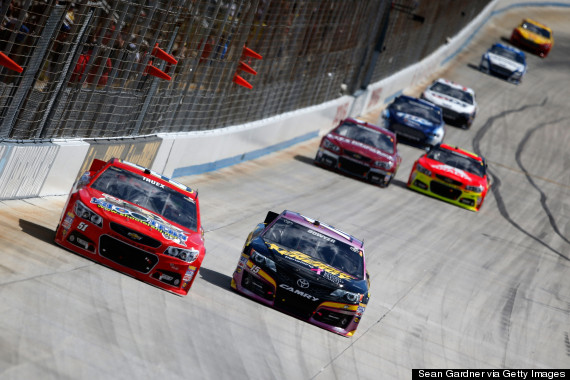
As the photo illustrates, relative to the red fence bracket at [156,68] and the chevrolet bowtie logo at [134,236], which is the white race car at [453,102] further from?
the chevrolet bowtie logo at [134,236]

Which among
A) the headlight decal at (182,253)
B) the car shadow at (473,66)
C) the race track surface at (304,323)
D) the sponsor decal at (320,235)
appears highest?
the car shadow at (473,66)

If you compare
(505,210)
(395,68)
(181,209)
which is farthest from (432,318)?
(395,68)

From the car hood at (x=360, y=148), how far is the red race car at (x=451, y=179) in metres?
1.27

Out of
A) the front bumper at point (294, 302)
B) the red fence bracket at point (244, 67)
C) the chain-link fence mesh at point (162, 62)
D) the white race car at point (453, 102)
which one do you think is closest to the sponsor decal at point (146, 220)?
the front bumper at point (294, 302)

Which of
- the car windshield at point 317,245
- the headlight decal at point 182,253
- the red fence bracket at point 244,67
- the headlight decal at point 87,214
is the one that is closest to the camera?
the headlight decal at point 87,214

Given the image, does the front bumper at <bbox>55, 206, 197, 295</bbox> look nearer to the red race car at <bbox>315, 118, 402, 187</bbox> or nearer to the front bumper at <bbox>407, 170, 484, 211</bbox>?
the red race car at <bbox>315, 118, 402, 187</bbox>

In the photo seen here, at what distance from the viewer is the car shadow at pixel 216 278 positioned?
12461 mm

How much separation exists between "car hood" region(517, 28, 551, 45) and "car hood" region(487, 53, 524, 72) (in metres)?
8.74

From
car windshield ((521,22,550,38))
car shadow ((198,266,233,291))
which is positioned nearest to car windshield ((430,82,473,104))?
car windshield ((521,22,550,38))

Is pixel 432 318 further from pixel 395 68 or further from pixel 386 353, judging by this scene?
pixel 395 68

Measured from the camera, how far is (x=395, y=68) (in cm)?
4059

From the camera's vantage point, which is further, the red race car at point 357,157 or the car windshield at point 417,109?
the car windshield at point 417,109

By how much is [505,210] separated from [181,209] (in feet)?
51.8

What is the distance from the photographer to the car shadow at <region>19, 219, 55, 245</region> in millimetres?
11547
